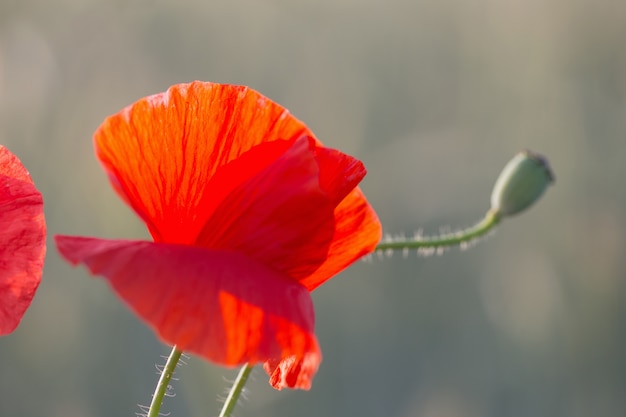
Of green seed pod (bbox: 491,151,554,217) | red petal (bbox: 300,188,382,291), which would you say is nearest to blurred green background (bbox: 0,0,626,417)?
green seed pod (bbox: 491,151,554,217)

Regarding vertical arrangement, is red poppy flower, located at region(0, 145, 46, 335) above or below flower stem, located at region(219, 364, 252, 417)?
above

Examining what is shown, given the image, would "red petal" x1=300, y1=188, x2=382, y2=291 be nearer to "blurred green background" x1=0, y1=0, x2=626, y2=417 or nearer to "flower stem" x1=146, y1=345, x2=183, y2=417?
"flower stem" x1=146, y1=345, x2=183, y2=417

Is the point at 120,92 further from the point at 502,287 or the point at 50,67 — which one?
the point at 502,287

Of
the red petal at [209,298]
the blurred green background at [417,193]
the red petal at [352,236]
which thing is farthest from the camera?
the blurred green background at [417,193]

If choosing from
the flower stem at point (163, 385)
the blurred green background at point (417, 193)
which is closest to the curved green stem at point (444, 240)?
the flower stem at point (163, 385)

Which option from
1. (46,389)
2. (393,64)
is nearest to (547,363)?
(393,64)

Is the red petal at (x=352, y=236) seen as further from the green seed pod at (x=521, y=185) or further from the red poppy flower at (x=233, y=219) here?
the green seed pod at (x=521, y=185)
